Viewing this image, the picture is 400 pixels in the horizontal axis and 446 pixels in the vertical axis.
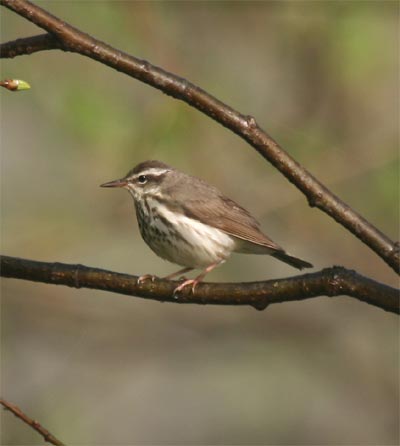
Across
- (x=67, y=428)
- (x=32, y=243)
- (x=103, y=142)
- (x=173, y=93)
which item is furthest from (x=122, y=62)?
(x=32, y=243)

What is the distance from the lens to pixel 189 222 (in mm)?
6656

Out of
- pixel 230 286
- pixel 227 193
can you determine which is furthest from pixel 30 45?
pixel 227 193

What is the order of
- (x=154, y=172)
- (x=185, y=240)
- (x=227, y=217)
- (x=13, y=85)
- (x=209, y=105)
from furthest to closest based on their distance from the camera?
(x=154, y=172) → (x=227, y=217) → (x=185, y=240) → (x=209, y=105) → (x=13, y=85)

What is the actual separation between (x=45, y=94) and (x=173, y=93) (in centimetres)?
437

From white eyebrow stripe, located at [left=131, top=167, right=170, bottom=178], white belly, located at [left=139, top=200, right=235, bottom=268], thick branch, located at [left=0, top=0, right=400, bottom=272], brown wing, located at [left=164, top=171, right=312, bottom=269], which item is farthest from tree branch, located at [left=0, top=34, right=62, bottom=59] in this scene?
white eyebrow stripe, located at [left=131, top=167, right=170, bottom=178]

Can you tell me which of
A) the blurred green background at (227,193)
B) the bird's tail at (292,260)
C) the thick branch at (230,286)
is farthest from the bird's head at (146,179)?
the thick branch at (230,286)

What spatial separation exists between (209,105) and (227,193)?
4.76 meters

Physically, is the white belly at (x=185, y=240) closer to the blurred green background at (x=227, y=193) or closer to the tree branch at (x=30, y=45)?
the blurred green background at (x=227, y=193)

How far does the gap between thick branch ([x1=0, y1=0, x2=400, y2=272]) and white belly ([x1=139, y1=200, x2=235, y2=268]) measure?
2.38 metres

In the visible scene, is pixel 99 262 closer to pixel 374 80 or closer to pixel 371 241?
pixel 374 80

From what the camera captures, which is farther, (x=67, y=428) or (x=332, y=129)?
(x=332, y=129)

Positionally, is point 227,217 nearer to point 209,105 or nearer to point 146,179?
point 146,179

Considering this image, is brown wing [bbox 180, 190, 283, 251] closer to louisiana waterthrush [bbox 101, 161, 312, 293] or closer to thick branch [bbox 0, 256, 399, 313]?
louisiana waterthrush [bbox 101, 161, 312, 293]

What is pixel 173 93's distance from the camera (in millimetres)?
4078
